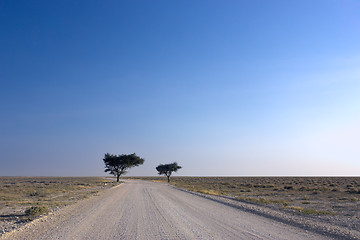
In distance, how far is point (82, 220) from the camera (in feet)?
45.4

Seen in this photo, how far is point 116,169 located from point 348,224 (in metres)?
80.3

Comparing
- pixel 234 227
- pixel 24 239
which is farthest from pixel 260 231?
pixel 24 239

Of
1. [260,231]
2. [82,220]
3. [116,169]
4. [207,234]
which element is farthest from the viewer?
[116,169]

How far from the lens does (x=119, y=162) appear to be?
87.2 meters

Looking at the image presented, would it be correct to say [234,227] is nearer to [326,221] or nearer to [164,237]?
[164,237]

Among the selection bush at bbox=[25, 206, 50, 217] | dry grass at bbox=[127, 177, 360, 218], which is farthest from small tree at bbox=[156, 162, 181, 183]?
bush at bbox=[25, 206, 50, 217]

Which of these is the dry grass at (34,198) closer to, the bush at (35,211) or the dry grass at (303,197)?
the bush at (35,211)

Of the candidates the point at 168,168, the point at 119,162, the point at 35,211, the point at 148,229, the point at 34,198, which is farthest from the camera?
the point at 168,168

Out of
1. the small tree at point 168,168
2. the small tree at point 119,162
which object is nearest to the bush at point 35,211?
the small tree at point 119,162

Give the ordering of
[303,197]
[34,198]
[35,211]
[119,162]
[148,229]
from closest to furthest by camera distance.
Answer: [148,229] < [35,211] < [34,198] < [303,197] < [119,162]

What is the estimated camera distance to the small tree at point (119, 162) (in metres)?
87.5

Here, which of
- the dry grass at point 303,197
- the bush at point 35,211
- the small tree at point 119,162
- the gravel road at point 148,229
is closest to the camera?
the gravel road at point 148,229

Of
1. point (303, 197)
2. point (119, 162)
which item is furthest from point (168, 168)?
point (303, 197)

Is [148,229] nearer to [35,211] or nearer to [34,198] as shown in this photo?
[35,211]
